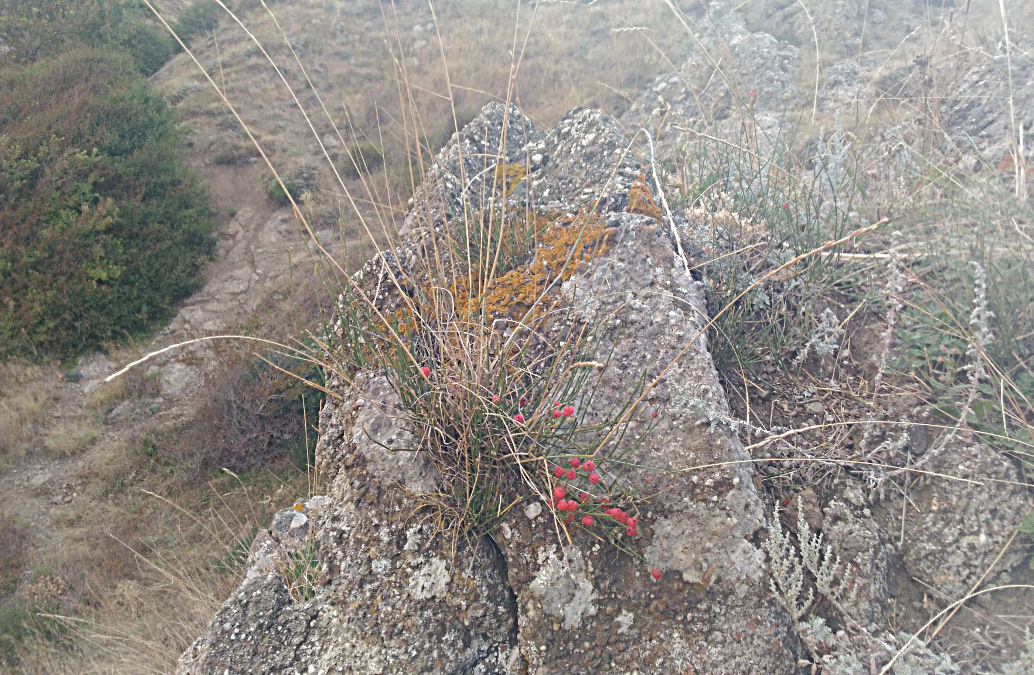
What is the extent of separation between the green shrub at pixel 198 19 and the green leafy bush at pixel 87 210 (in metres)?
2.72

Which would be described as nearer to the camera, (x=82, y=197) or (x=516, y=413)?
(x=516, y=413)

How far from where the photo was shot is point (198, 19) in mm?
10156

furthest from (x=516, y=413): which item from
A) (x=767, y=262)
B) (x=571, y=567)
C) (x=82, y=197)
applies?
(x=82, y=197)

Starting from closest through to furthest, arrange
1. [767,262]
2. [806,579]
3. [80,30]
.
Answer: [806,579]
[767,262]
[80,30]

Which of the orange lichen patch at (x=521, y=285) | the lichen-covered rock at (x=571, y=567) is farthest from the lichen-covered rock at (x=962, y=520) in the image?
the orange lichen patch at (x=521, y=285)

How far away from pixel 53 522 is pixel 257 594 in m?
4.04

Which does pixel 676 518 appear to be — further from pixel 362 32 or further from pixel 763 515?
pixel 362 32

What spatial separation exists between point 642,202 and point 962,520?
5.29 feet

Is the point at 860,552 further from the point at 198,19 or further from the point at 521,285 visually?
the point at 198,19

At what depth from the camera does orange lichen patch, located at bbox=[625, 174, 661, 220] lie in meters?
2.53

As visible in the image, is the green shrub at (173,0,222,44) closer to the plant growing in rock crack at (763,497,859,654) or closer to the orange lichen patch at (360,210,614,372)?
the orange lichen patch at (360,210,614,372)

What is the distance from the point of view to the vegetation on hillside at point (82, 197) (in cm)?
578

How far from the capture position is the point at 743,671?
5.16 feet

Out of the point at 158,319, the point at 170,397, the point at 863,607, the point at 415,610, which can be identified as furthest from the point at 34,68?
the point at 863,607
